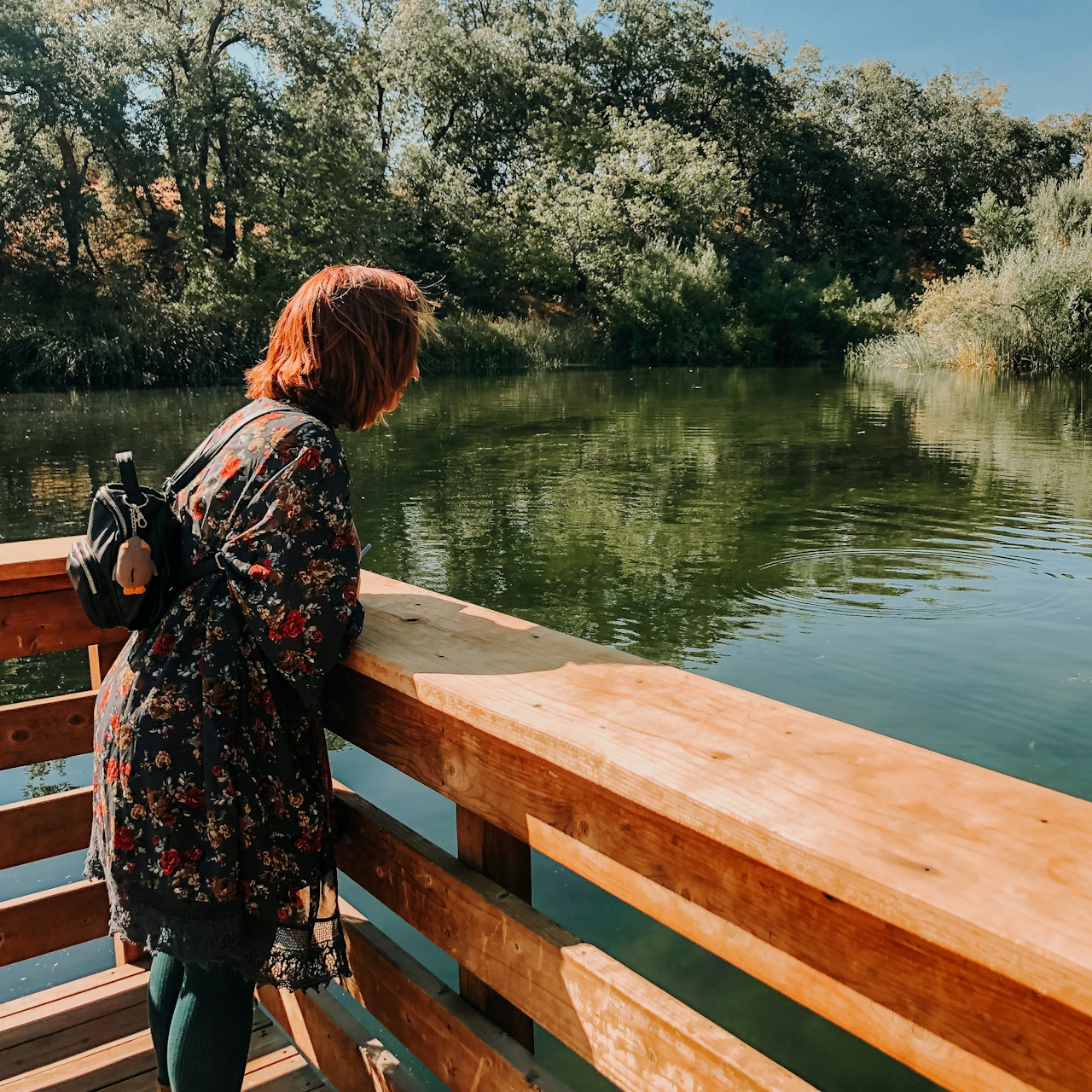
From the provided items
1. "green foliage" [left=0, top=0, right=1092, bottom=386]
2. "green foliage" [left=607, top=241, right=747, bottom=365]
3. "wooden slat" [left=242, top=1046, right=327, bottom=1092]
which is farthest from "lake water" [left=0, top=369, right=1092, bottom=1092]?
"green foliage" [left=607, top=241, right=747, bottom=365]

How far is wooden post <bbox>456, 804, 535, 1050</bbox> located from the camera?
4.73ft

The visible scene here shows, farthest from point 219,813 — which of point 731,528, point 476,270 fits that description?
point 476,270

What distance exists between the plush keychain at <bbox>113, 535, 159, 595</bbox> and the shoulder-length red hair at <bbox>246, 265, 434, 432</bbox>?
348 mm

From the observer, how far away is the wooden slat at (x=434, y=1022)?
55.7 inches

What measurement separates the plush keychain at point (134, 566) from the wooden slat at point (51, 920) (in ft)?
3.20

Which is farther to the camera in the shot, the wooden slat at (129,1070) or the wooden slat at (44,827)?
the wooden slat at (44,827)

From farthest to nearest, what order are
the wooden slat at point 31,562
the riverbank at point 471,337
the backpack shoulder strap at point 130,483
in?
the riverbank at point 471,337
the wooden slat at point 31,562
the backpack shoulder strap at point 130,483

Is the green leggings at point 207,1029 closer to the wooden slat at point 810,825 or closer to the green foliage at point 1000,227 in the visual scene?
the wooden slat at point 810,825

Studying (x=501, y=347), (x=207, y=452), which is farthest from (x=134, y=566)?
(x=501, y=347)

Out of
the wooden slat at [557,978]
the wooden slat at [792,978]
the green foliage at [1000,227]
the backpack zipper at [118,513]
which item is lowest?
the wooden slat at [557,978]

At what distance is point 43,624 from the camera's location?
195 centimetres

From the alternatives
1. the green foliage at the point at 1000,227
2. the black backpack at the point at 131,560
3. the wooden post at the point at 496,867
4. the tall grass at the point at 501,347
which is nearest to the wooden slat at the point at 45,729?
the black backpack at the point at 131,560

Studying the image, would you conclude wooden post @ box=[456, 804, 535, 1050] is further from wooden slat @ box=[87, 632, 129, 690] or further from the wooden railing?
wooden slat @ box=[87, 632, 129, 690]

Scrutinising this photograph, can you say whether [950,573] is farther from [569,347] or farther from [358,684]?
[569,347]
